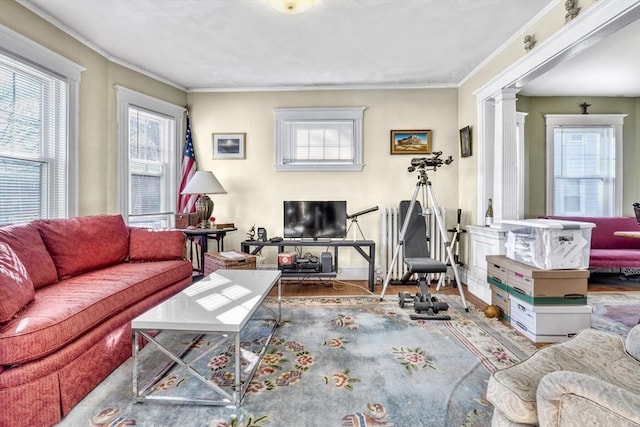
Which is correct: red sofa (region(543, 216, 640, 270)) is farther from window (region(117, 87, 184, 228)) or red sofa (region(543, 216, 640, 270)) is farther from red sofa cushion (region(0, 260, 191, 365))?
window (region(117, 87, 184, 228))

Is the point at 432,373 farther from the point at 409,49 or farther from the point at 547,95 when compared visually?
the point at 547,95

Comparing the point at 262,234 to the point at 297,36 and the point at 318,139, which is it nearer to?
the point at 318,139

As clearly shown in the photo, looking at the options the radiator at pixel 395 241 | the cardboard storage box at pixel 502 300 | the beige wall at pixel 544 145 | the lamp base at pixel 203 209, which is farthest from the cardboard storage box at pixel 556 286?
the lamp base at pixel 203 209

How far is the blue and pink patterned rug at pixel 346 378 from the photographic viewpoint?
60.2 inches

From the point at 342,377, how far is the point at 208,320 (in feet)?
2.93

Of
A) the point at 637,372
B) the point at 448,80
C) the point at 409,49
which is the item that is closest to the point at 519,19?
the point at 409,49

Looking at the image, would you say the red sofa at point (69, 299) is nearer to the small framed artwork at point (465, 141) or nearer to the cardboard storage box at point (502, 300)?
the cardboard storage box at point (502, 300)

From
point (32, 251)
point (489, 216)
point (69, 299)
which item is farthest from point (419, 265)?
point (32, 251)

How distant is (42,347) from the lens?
1464 mm

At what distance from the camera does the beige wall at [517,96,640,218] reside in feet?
14.8

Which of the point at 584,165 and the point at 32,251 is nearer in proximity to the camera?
the point at 32,251

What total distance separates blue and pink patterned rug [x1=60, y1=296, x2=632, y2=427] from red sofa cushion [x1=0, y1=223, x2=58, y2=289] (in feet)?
2.74

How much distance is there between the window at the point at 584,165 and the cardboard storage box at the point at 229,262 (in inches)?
172

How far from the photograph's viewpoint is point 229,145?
429 centimetres
